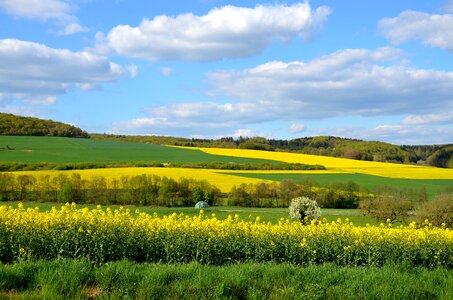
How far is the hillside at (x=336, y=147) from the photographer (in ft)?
319

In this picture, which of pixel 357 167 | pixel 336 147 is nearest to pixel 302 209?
pixel 357 167

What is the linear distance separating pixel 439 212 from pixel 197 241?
23.4 meters

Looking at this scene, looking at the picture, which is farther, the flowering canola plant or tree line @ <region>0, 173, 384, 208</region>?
tree line @ <region>0, 173, 384, 208</region>

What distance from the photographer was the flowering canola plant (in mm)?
10391

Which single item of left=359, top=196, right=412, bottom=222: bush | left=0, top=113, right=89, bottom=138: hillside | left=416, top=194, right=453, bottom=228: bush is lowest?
Answer: left=359, top=196, right=412, bottom=222: bush

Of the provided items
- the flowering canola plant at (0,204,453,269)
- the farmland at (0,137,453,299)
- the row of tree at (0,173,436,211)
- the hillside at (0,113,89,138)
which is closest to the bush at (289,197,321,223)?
the farmland at (0,137,453,299)

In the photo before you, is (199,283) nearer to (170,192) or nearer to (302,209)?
(302,209)

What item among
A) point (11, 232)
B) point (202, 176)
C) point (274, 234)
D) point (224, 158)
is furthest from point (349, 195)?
point (11, 232)

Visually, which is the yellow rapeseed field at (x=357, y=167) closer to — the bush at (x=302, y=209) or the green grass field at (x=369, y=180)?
the green grass field at (x=369, y=180)

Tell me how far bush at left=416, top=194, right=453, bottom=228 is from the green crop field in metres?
41.4

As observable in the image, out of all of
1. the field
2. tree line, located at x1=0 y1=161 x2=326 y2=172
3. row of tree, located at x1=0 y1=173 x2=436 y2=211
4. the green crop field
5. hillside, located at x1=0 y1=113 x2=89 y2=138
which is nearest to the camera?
row of tree, located at x1=0 y1=173 x2=436 y2=211

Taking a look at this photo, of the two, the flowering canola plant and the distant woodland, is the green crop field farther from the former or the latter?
the flowering canola plant

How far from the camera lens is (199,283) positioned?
24.3ft

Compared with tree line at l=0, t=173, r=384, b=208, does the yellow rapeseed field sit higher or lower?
higher
